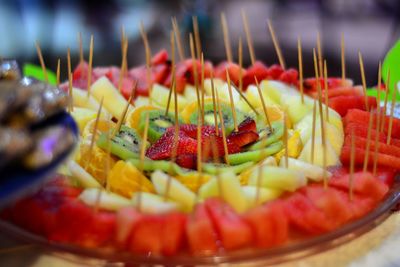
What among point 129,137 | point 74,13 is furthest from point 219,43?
point 129,137

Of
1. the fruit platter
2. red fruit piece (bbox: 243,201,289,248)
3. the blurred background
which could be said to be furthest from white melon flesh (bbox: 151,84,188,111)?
the blurred background

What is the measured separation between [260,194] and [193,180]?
163 mm

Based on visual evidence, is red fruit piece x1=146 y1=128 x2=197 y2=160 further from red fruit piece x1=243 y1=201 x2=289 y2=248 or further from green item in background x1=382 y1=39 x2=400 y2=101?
green item in background x1=382 y1=39 x2=400 y2=101

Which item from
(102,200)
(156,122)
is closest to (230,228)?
(102,200)

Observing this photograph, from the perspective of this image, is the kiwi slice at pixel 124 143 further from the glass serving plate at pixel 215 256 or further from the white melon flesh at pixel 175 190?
the glass serving plate at pixel 215 256

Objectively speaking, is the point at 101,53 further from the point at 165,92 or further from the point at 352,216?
the point at 352,216

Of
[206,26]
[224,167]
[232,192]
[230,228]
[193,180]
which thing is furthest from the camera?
[206,26]

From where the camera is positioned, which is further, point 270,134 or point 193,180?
point 270,134

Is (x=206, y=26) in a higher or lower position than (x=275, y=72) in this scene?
lower

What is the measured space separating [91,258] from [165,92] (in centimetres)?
90

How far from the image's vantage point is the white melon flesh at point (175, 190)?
1.25 m

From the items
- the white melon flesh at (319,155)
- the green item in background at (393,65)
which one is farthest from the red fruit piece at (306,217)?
the green item in background at (393,65)

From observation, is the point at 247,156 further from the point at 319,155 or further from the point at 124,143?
the point at 124,143

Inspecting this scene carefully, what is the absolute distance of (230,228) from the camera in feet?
3.71
